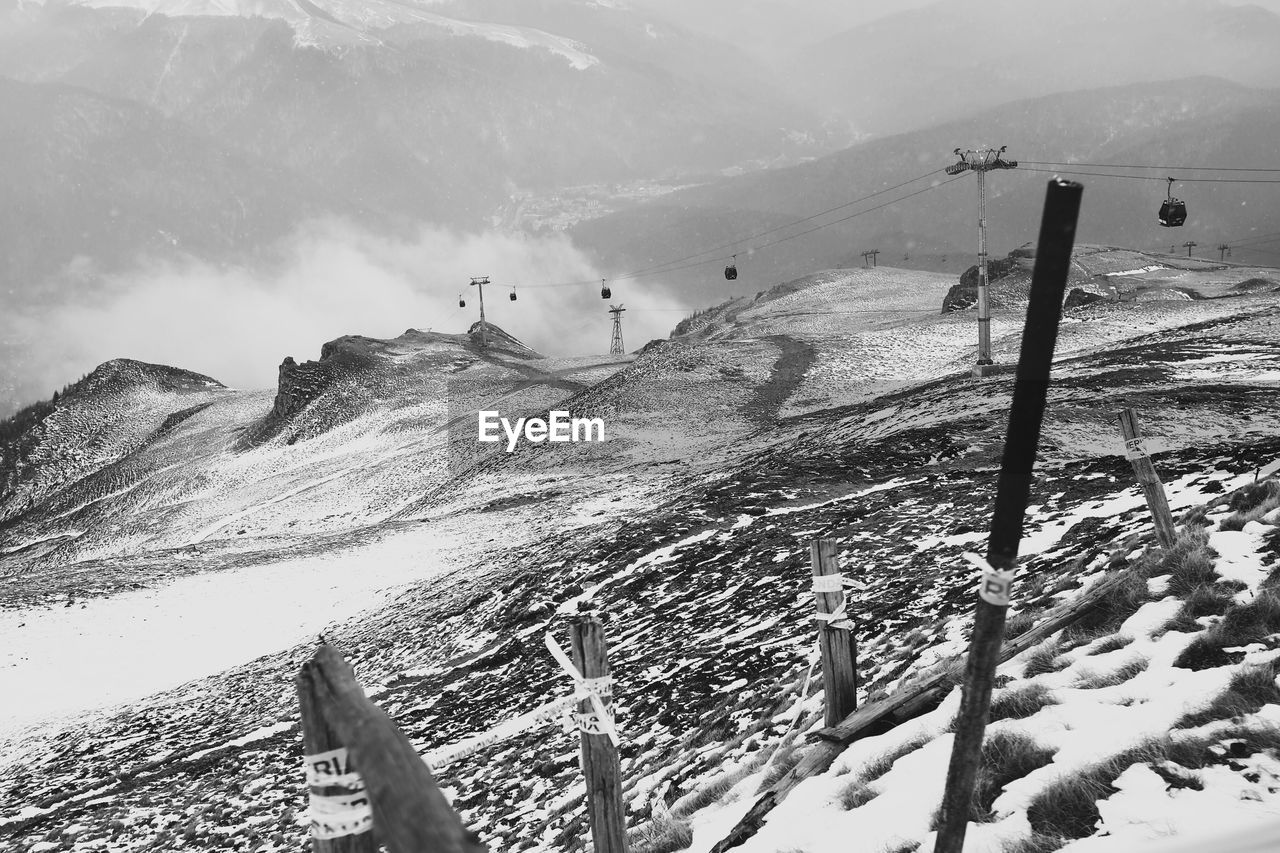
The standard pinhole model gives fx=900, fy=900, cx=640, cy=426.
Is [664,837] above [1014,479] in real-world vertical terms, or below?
below

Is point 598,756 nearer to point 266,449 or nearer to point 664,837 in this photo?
point 664,837

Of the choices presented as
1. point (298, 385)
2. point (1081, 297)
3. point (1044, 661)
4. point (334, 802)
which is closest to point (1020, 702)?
point (1044, 661)

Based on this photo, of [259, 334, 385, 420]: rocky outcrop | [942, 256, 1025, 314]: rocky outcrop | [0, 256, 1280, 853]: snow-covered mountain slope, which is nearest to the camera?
[0, 256, 1280, 853]: snow-covered mountain slope

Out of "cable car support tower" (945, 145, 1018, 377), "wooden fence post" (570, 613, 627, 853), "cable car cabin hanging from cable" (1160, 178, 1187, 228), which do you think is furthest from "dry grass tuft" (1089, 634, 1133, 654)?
"cable car cabin hanging from cable" (1160, 178, 1187, 228)

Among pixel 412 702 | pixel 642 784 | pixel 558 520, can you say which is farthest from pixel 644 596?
pixel 558 520

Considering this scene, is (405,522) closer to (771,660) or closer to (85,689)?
(85,689)

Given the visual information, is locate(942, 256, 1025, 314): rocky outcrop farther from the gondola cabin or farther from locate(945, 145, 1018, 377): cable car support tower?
locate(945, 145, 1018, 377): cable car support tower

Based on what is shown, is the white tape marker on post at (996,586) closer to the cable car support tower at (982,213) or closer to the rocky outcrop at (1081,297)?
the cable car support tower at (982,213)
